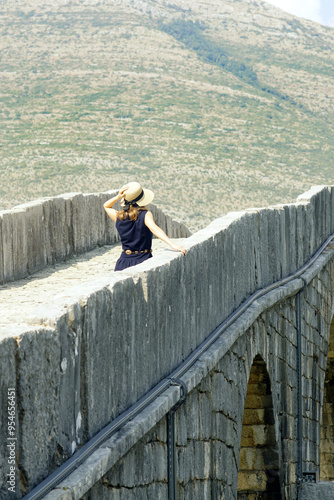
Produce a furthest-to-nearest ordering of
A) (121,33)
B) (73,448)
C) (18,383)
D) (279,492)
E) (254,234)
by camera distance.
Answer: (121,33) → (279,492) → (254,234) → (73,448) → (18,383)

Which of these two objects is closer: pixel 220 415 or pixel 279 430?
pixel 220 415

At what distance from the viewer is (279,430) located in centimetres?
706

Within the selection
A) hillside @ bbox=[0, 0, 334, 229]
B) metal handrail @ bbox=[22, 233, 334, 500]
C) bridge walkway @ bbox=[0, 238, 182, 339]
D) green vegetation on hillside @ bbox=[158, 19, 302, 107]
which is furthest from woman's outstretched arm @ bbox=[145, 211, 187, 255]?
green vegetation on hillside @ bbox=[158, 19, 302, 107]

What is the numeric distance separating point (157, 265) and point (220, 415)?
5.26 ft

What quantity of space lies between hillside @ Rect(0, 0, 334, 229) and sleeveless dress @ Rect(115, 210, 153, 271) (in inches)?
1433

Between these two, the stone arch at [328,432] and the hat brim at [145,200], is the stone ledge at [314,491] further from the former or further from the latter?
the stone arch at [328,432]

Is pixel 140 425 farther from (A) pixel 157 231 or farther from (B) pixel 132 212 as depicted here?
(B) pixel 132 212

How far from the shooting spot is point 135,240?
568 centimetres

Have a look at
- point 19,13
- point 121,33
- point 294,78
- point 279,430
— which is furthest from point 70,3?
point 279,430

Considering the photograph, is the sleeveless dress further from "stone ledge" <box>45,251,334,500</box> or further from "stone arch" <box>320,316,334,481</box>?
"stone arch" <box>320,316,334,481</box>

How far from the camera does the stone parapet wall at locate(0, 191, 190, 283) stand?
22.5ft

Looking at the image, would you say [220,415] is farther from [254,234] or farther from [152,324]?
[254,234]

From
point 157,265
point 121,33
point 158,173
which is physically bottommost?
point 158,173

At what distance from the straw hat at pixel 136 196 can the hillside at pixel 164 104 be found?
36.6 metres
